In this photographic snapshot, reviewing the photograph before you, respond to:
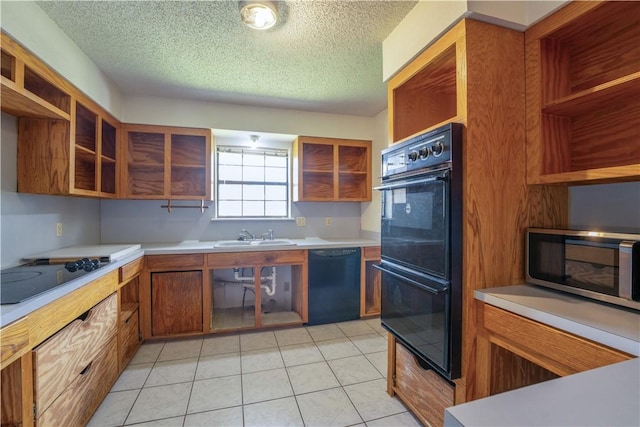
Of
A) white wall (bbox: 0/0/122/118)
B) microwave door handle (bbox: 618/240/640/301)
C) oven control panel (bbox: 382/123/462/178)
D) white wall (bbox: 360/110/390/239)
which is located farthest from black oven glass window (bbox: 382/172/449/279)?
white wall (bbox: 0/0/122/118)

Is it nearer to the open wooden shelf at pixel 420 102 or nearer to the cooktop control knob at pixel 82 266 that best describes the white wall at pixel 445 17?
the open wooden shelf at pixel 420 102

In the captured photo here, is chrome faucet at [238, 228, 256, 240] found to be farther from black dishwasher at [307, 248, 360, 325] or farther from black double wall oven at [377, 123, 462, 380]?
black double wall oven at [377, 123, 462, 380]

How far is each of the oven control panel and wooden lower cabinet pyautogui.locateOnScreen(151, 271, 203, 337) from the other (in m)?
2.08

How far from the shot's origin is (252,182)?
3.61 meters

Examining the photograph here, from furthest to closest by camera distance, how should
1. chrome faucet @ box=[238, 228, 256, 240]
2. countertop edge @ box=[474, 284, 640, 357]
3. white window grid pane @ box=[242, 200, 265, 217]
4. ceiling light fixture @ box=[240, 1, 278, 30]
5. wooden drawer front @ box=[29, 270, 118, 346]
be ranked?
white window grid pane @ box=[242, 200, 265, 217], chrome faucet @ box=[238, 228, 256, 240], ceiling light fixture @ box=[240, 1, 278, 30], wooden drawer front @ box=[29, 270, 118, 346], countertop edge @ box=[474, 284, 640, 357]

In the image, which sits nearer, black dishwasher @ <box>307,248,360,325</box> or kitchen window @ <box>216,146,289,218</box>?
black dishwasher @ <box>307,248,360,325</box>

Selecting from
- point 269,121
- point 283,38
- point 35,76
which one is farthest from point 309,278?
point 35,76

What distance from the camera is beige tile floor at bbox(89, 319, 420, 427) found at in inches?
65.8

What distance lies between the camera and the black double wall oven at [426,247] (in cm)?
131

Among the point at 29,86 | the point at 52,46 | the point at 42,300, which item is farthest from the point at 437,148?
the point at 29,86

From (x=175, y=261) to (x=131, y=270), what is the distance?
405mm

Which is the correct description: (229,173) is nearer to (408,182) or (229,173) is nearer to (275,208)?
(275,208)

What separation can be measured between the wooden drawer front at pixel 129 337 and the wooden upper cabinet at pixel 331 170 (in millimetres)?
1996

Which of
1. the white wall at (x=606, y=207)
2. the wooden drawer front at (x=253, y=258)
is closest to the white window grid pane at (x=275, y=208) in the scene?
the wooden drawer front at (x=253, y=258)
